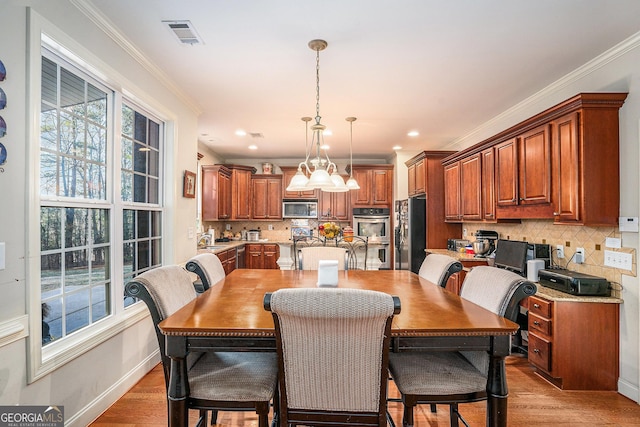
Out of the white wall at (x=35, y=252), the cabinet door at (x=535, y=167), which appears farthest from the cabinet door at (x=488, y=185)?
the white wall at (x=35, y=252)

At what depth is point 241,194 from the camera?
680cm

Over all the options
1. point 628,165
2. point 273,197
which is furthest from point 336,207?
point 628,165

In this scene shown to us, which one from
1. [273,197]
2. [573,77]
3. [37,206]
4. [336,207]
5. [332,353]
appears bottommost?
[332,353]

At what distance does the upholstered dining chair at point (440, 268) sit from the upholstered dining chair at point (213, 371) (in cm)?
129

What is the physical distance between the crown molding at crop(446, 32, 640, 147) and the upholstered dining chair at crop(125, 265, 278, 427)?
3.13 meters

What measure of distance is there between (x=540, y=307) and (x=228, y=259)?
4.24 metres

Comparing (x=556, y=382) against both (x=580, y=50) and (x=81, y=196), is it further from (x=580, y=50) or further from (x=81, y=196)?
(x=81, y=196)

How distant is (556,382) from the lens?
259 centimetres

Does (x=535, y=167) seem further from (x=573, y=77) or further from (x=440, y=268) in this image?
(x=440, y=268)

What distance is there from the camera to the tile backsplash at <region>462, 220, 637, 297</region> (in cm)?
255

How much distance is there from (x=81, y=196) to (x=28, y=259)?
2.10 feet

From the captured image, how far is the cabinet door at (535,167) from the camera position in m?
2.88

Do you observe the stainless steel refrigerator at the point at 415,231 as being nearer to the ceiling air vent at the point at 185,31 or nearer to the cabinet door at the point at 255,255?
the cabinet door at the point at 255,255

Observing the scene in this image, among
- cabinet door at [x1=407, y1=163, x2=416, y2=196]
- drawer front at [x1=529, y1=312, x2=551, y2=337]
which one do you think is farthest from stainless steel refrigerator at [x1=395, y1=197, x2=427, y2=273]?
drawer front at [x1=529, y1=312, x2=551, y2=337]
